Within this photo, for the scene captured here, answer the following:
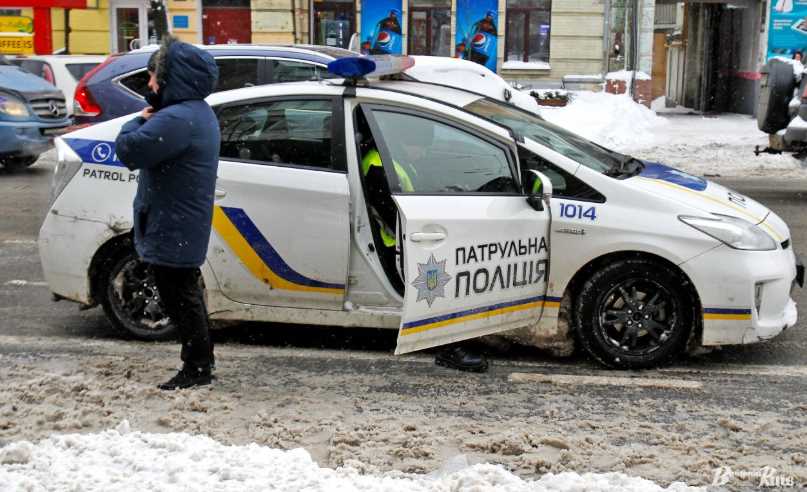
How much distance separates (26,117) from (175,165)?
33.8 feet

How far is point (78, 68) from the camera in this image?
1848cm

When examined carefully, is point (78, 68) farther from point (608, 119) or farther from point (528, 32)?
point (528, 32)

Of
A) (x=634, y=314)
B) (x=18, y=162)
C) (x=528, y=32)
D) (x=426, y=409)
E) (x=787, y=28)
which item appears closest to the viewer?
(x=426, y=409)

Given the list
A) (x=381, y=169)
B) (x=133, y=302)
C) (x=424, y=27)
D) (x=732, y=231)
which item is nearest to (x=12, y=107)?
(x=133, y=302)

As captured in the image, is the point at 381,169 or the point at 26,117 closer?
the point at 381,169

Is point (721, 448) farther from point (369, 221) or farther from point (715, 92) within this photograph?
point (715, 92)

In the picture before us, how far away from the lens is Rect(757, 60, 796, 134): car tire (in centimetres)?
→ 1248

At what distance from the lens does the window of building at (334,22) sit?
25203 millimetres

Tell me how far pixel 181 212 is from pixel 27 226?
591 centimetres

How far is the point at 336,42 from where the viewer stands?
83.0 feet

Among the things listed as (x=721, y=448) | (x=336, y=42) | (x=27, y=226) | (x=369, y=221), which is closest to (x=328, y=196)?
(x=369, y=221)

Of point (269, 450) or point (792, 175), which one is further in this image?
point (792, 175)

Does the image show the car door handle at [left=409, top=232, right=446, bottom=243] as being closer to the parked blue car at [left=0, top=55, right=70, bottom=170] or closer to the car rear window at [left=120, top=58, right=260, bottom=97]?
the car rear window at [left=120, top=58, right=260, bottom=97]

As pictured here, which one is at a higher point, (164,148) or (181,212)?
(164,148)
